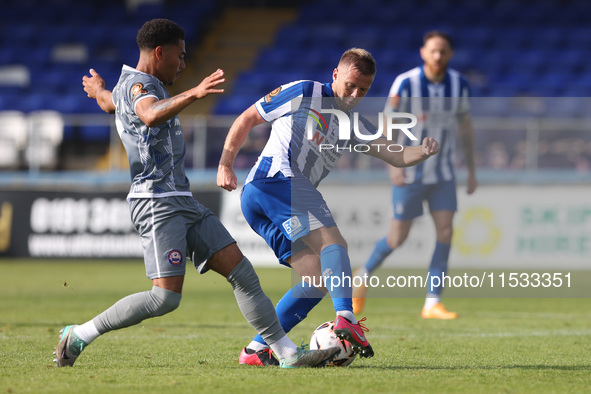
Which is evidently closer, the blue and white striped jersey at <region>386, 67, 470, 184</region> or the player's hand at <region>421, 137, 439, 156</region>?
the player's hand at <region>421, 137, 439, 156</region>

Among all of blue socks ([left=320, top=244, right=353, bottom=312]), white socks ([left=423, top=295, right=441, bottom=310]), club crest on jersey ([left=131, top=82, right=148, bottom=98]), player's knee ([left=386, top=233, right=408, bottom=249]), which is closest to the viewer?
club crest on jersey ([left=131, top=82, right=148, bottom=98])

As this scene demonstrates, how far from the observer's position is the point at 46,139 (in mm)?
13992

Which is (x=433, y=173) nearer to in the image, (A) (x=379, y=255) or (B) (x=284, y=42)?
(A) (x=379, y=255)

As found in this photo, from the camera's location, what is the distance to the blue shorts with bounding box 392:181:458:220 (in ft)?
25.3

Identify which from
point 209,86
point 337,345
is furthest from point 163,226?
point 337,345

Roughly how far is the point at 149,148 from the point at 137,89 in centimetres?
32

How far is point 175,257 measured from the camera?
14.6 ft

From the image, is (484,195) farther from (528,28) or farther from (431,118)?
(528,28)

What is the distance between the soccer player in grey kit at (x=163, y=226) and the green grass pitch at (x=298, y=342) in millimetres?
215

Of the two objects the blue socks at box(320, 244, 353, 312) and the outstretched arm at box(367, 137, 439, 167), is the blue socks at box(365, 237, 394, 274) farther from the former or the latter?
the blue socks at box(320, 244, 353, 312)

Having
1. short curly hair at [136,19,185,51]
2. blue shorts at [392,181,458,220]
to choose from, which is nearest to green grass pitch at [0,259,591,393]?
blue shorts at [392,181,458,220]

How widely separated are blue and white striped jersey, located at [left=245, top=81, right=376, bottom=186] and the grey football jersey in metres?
0.58

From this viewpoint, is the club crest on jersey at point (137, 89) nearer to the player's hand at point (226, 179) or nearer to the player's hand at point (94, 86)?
the player's hand at point (226, 179)

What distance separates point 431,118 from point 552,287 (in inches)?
178
